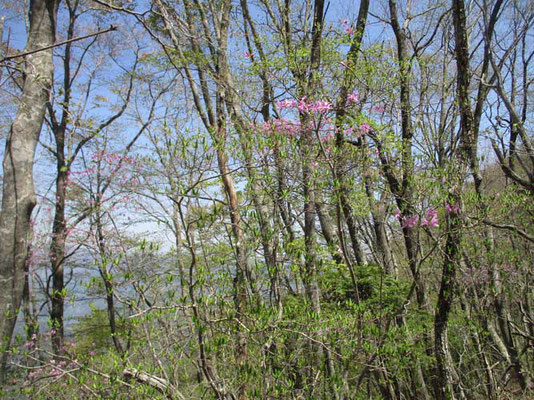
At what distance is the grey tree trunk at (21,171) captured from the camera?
181 cm

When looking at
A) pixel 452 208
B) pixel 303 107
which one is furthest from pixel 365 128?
pixel 452 208

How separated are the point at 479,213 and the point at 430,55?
5110 mm

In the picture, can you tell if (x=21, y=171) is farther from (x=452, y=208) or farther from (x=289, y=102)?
(x=452, y=208)

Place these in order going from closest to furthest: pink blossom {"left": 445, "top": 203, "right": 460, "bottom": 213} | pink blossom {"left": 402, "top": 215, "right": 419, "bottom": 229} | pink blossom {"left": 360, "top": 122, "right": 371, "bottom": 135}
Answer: pink blossom {"left": 445, "top": 203, "right": 460, "bottom": 213} < pink blossom {"left": 402, "top": 215, "right": 419, "bottom": 229} < pink blossom {"left": 360, "top": 122, "right": 371, "bottom": 135}

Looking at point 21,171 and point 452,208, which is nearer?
point 21,171

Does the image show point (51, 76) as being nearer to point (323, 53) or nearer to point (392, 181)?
point (323, 53)

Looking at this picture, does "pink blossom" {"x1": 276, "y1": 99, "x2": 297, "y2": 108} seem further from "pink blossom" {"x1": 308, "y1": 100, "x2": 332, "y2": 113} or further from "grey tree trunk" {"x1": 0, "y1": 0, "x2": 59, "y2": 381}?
"grey tree trunk" {"x1": 0, "y1": 0, "x2": 59, "y2": 381}

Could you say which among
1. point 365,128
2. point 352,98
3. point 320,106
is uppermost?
point 352,98

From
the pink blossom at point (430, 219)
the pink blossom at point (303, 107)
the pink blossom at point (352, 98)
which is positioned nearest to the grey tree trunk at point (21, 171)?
the pink blossom at point (303, 107)

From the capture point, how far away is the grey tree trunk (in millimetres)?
1811

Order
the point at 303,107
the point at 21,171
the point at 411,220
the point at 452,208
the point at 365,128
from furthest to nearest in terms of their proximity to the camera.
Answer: the point at 365,128 < the point at 411,220 < the point at 303,107 < the point at 452,208 < the point at 21,171

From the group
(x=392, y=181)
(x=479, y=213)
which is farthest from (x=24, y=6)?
(x=479, y=213)

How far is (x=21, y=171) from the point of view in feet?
6.47

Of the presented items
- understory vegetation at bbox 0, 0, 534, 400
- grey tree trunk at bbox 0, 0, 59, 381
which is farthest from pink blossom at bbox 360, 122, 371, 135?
grey tree trunk at bbox 0, 0, 59, 381
